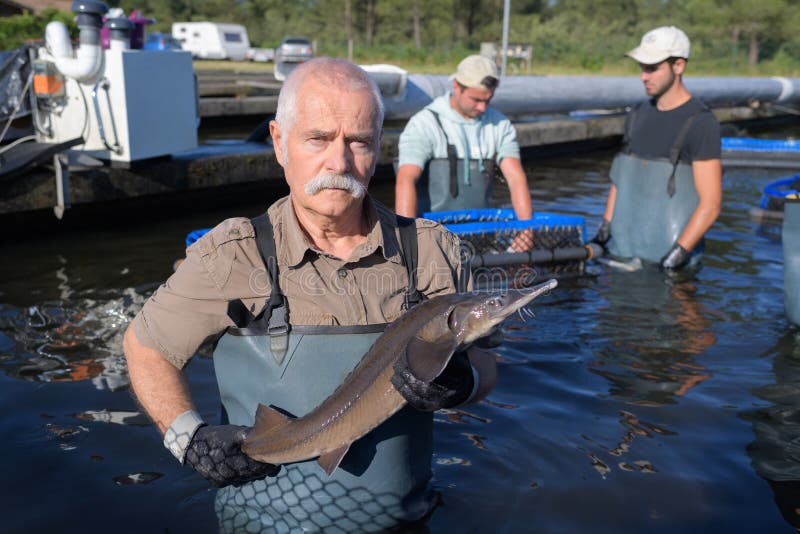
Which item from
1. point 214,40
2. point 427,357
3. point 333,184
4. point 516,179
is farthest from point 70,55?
point 214,40

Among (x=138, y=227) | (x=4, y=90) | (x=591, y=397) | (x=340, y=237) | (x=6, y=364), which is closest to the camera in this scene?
(x=340, y=237)

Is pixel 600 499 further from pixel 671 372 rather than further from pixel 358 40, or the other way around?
pixel 358 40

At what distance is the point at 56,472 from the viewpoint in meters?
4.69

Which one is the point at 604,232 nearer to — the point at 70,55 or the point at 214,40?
the point at 70,55

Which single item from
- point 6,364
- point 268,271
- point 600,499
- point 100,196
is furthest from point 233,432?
point 100,196

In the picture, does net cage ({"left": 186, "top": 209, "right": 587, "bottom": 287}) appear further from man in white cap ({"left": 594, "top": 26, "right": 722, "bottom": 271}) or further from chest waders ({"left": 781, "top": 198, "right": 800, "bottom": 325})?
chest waders ({"left": 781, "top": 198, "right": 800, "bottom": 325})

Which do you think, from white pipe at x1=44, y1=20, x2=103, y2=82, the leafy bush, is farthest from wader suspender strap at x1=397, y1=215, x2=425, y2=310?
the leafy bush

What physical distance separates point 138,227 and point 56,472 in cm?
629

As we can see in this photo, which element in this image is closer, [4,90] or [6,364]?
[6,364]

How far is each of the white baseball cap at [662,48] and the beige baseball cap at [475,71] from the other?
1.55 meters

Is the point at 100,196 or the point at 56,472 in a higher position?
the point at 100,196

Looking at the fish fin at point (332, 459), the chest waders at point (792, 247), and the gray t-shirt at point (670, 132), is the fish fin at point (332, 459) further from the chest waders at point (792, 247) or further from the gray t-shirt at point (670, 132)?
the gray t-shirt at point (670, 132)

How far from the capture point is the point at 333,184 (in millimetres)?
2818

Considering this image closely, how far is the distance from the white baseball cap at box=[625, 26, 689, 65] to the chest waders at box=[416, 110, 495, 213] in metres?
1.75
